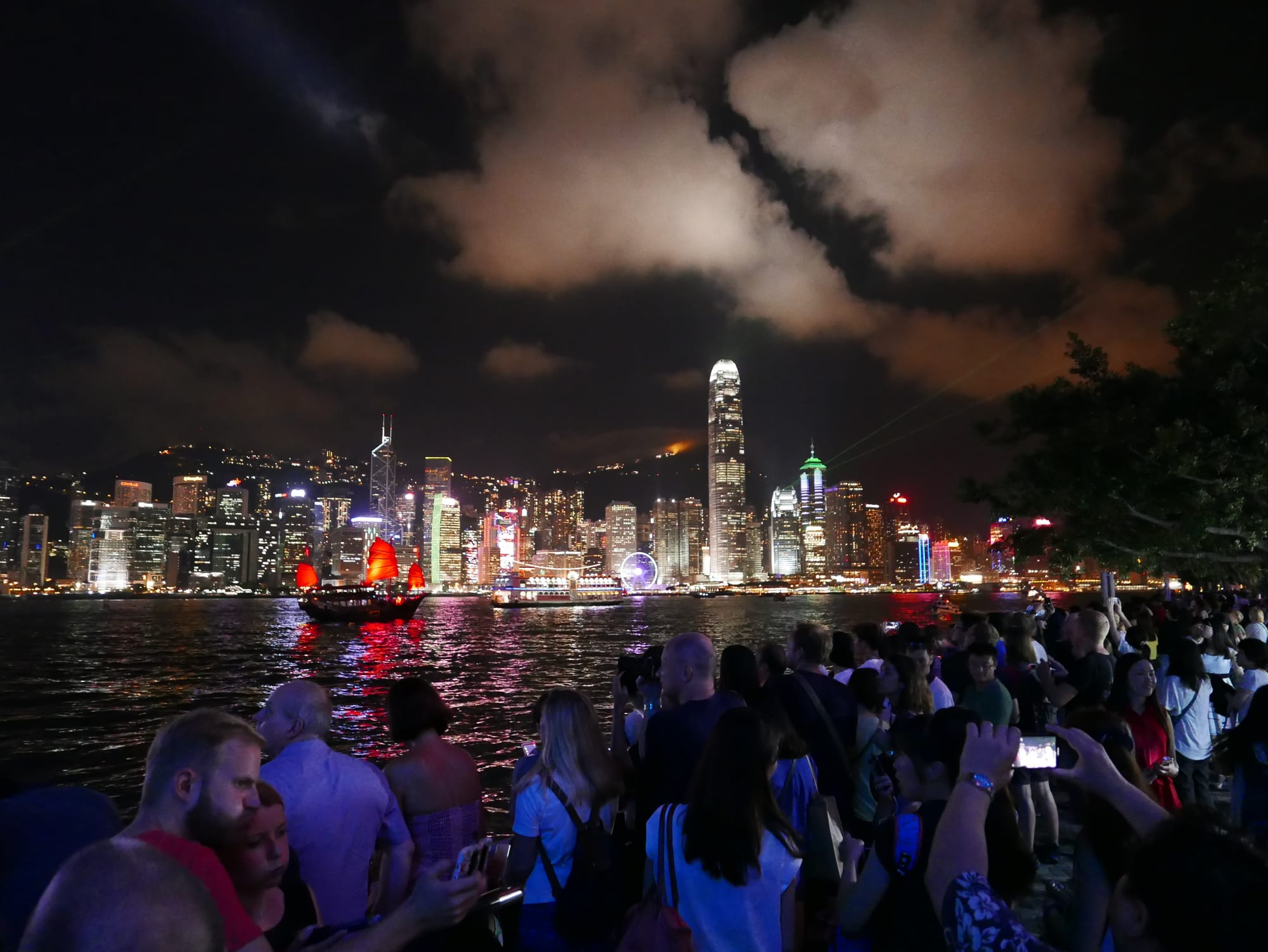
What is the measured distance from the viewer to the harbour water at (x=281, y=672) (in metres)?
18.5

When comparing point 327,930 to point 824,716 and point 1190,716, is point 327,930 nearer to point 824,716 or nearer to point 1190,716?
point 824,716

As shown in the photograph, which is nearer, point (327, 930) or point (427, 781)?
point (327, 930)

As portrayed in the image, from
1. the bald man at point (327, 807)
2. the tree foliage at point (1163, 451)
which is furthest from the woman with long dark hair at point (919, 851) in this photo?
the tree foliage at point (1163, 451)

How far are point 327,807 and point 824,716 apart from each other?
9.72 feet

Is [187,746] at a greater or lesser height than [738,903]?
greater

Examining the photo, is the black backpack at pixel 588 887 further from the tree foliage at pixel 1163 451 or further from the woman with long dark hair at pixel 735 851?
the tree foliage at pixel 1163 451

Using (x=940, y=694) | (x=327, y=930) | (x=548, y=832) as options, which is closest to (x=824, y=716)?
(x=548, y=832)

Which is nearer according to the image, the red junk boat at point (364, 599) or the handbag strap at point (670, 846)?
the handbag strap at point (670, 846)

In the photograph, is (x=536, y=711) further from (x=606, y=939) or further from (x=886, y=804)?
(x=886, y=804)

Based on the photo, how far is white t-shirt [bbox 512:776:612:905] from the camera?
332cm

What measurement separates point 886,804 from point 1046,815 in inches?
74.4

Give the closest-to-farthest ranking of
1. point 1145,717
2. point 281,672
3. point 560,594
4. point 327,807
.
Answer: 1. point 327,807
2. point 1145,717
3. point 281,672
4. point 560,594

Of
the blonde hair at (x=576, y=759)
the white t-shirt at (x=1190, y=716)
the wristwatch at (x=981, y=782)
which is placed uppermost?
the wristwatch at (x=981, y=782)

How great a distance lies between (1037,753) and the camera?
9.14 ft
